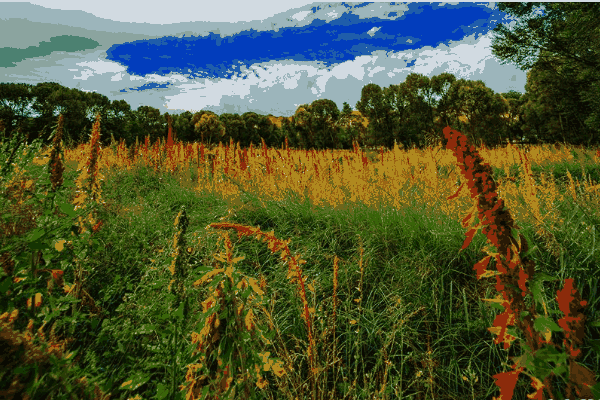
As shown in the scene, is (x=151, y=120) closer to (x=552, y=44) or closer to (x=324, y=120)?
(x=324, y=120)

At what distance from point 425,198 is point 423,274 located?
1651mm

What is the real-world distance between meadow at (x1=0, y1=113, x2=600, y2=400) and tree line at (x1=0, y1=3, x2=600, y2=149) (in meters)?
7.84

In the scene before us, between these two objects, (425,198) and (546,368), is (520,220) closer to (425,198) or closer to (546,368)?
(425,198)

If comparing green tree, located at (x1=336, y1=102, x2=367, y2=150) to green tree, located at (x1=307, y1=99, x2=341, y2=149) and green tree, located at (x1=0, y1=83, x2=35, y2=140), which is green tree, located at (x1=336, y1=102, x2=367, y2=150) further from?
green tree, located at (x1=0, y1=83, x2=35, y2=140)

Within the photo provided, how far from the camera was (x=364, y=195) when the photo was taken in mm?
3600

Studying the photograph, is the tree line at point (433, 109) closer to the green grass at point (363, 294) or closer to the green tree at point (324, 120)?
the green tree at point (324, 120)

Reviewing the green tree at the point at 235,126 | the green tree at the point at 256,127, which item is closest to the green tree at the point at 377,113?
the green tree at the point at 235,126

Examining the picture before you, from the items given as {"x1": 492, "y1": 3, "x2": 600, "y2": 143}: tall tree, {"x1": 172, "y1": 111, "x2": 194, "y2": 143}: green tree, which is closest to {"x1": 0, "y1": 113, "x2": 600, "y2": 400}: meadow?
{"x1": 492, "y1": 3, "x2": 600, "y2": 143}: tall tree

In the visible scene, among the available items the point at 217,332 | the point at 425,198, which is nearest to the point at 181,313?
the point at 217,332

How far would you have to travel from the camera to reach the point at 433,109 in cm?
2159

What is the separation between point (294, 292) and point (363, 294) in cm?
61

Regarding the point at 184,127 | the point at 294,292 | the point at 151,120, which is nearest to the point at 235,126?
the point at 184,127

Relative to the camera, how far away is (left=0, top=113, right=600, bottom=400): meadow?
2.62 feet

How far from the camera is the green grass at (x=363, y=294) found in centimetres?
142
